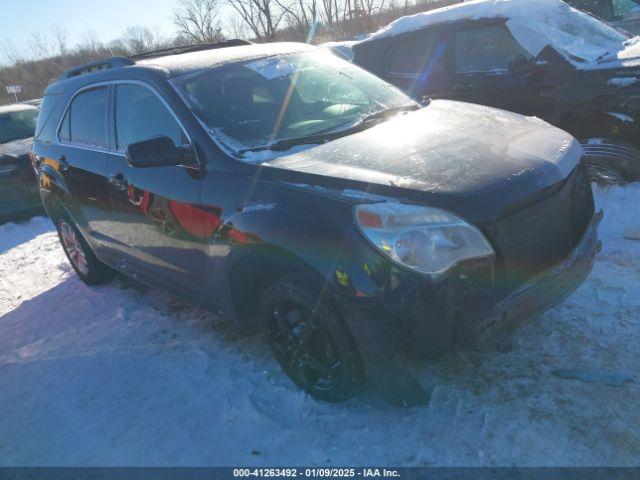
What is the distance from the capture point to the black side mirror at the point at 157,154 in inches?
109

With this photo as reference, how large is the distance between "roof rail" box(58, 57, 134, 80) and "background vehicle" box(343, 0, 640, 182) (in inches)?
91.4

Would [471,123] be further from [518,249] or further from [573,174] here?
[518,249]

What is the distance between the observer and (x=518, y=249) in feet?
7.54

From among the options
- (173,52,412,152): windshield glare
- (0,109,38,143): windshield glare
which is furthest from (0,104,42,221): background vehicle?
(173,52,412,152): windshield glare

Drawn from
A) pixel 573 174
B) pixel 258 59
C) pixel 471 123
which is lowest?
pixel 573 174

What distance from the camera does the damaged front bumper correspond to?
2135mm

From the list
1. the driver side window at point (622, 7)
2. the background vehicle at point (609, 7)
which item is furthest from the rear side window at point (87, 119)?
the driver side window at point (622, 7)

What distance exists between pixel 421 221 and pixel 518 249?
0.51 m

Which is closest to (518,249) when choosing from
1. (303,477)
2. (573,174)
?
(573,174)

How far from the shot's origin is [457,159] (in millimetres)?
2441

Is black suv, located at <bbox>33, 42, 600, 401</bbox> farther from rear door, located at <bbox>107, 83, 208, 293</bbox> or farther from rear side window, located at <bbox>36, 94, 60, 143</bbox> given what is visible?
rear side window, located at <bbox>36, 94, 60, 143</bbox>

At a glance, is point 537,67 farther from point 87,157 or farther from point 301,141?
point 87,157

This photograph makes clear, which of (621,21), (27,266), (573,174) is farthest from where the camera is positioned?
(621,21)

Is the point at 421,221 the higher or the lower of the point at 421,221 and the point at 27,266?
the higher
